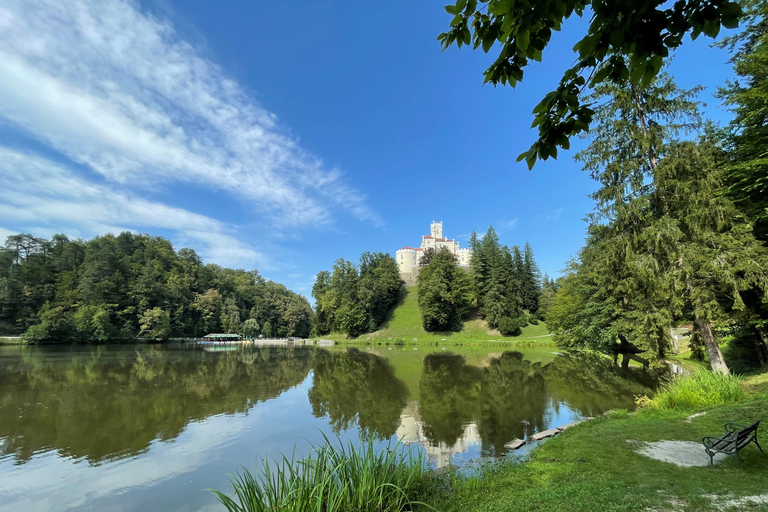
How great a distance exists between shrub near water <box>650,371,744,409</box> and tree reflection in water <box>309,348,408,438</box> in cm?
720

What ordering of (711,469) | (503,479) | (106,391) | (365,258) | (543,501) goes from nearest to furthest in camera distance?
(543,501), (711,469), (503,479), (106,391), (365,258)

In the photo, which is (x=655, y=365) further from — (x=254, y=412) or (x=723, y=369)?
(x=254, y=412)

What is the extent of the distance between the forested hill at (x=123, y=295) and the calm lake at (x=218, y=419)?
36.7 meters

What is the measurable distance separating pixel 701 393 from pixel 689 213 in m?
5.79

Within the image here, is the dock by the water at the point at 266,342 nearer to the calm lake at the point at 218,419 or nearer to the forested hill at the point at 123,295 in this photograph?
the forested hill at the point at 123,295

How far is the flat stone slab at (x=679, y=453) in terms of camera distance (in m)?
5.08

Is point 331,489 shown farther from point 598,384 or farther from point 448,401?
point 598,384

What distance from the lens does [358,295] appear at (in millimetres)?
59812

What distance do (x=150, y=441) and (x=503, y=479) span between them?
30.1ft

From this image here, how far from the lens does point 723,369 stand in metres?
10.3

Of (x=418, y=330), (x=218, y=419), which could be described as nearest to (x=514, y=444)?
(x=218, y=419)

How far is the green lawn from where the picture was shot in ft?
12.8

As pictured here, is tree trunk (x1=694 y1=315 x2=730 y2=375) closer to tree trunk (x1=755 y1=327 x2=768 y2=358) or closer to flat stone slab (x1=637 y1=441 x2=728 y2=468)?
tree trunk (x1=755 y1=327 x2=768 y2=358)

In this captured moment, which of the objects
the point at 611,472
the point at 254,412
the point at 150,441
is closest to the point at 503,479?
the point at 611,472
